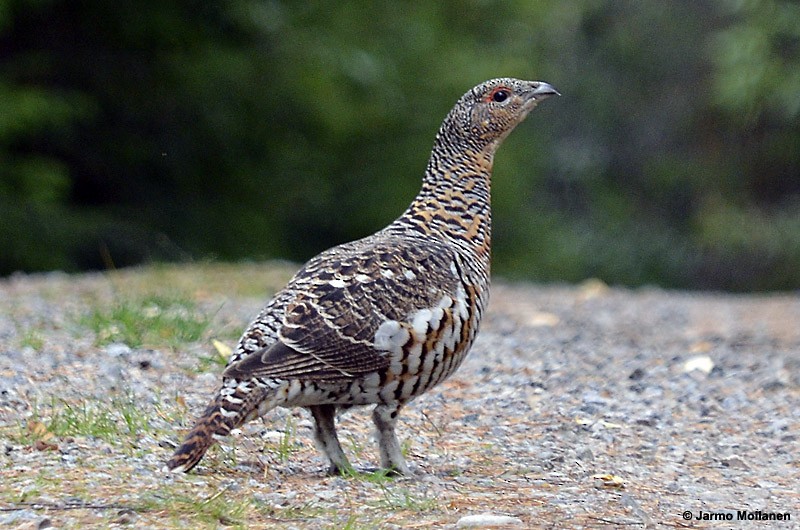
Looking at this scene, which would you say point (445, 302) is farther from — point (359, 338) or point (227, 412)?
point (227, 412)

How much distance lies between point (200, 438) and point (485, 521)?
1.05 metres

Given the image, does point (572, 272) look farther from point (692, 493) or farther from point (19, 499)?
point (19, 499)

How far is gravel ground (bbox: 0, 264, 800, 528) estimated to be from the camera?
4.38 m

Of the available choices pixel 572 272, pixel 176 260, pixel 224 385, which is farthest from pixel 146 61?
pixel 224 385

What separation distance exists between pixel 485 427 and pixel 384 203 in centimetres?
1169

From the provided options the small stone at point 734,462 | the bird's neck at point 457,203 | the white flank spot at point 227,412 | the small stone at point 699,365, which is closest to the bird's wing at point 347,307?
the white flank spot at point 227,412

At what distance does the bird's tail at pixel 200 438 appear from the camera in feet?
14.6

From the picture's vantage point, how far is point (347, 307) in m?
4.82

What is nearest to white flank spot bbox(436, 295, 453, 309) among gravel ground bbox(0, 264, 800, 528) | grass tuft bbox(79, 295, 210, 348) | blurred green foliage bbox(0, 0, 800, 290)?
gravel ground bbox(0, 264, 800, 528)

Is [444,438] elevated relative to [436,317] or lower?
lower

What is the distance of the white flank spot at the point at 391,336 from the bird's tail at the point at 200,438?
0.65 m

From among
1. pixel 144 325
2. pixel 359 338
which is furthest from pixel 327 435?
pixel 144 325

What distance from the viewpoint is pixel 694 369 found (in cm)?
818

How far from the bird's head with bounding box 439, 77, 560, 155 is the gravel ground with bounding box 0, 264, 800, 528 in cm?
139
